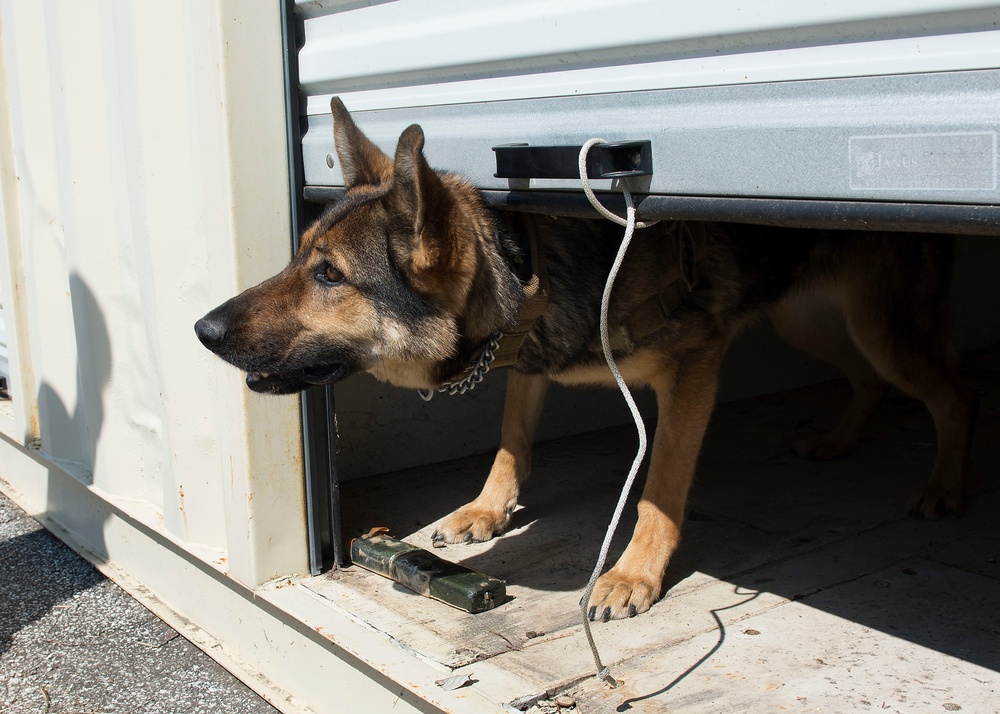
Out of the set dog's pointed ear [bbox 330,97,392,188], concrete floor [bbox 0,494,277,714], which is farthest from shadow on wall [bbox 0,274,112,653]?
dog's pointed ear [bbox 330,97,392,188]

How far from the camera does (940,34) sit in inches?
62.0

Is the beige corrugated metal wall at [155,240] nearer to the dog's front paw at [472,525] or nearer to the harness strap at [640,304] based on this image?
the dog's front paw at [472,525]

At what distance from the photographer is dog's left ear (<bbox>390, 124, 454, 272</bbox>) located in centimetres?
233

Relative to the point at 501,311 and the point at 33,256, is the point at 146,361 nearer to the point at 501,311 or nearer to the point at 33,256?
the point at 33,256

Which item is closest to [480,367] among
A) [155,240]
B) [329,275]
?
[329,275]

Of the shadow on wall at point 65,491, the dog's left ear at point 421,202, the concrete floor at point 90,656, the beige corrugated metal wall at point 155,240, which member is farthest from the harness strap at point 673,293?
the shadow on wall at point 65,491

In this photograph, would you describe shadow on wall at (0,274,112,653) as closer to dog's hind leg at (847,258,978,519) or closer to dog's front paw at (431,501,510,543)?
dog's front paw at (431,501,510,543)

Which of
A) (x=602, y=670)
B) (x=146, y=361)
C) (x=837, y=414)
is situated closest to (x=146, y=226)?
(x=146, y=361)

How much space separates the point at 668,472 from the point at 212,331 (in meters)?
1.61

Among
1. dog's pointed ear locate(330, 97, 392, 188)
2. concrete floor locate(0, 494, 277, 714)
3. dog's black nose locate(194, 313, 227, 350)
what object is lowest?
concrete floor locate(0, 494, 277, 714)

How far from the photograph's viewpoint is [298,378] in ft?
8.90

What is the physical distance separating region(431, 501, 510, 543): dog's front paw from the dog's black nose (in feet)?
4.72

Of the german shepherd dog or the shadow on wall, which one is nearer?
the german shepherd dog

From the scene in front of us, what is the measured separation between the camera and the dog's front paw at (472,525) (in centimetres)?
367
